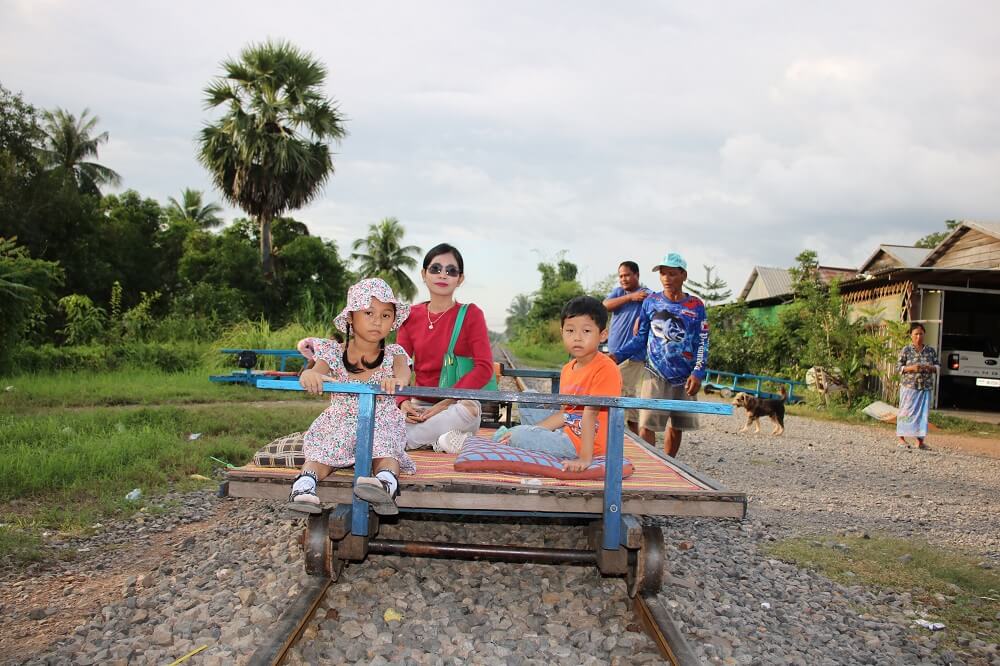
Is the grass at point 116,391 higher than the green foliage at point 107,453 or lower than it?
higher

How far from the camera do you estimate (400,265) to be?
52.7 metres

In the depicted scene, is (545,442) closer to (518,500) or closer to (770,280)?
(518,500)

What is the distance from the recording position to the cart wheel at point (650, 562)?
3.41m

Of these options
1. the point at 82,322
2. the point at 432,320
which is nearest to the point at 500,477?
the point at 432,320

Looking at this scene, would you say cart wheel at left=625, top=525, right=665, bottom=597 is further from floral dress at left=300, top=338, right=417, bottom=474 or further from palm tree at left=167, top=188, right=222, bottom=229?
palm tree at left=167, top=188, right=222, bottom=229

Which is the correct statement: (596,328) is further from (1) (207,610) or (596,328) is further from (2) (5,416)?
(2) (5,416)

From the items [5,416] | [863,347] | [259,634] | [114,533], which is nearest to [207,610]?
[259,634]

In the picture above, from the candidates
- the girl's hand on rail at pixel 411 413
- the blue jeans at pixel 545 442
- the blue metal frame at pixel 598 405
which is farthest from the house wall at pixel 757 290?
the blue metal frame at pixel 598 405

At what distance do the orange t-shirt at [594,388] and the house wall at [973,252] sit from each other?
714 inches

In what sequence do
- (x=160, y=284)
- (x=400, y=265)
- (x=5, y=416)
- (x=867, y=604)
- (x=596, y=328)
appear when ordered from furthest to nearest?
(x=400, y=265) → (x=160, y=284) → (x=5, y=416) → (x=867, y=604) → (x=596, y=328)

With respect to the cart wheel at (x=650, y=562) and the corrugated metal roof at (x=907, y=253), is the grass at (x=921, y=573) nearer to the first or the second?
the cart wheel at (x=650, y=562)

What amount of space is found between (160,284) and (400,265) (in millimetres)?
21844

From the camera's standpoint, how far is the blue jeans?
375 centimetres

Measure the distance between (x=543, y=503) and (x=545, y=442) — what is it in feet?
1.88
